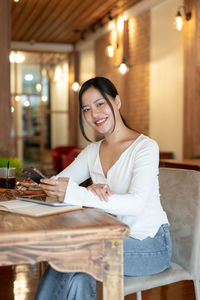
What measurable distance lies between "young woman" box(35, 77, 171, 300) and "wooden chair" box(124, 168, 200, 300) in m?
0.08

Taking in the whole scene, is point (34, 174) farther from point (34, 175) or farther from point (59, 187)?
point (59, 187)

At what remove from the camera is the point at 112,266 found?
1.21 m

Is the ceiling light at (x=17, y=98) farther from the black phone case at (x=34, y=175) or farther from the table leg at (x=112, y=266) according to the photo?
the table leg at (x=112, y=266)

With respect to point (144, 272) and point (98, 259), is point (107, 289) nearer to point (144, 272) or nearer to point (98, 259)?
point (98, 259)

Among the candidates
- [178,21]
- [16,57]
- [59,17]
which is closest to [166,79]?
[178,21]

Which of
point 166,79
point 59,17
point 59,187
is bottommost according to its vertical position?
point 59,187

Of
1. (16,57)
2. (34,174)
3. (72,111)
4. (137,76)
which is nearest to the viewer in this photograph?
(34,174)

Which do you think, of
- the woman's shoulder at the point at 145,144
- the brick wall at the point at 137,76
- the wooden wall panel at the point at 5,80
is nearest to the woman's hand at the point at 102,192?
the woman's shoulder at the point at 145,144

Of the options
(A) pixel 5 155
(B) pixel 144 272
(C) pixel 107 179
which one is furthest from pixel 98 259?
(A) pixel 5 155

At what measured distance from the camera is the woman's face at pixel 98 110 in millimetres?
1876

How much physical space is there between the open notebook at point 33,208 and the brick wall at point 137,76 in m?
6.51

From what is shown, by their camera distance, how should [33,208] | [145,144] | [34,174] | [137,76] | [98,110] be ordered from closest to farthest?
[33,208]
[145,144]
[98,110]
[34,174]
[137,76]

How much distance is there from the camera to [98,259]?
120 cm

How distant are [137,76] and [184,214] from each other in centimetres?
657
